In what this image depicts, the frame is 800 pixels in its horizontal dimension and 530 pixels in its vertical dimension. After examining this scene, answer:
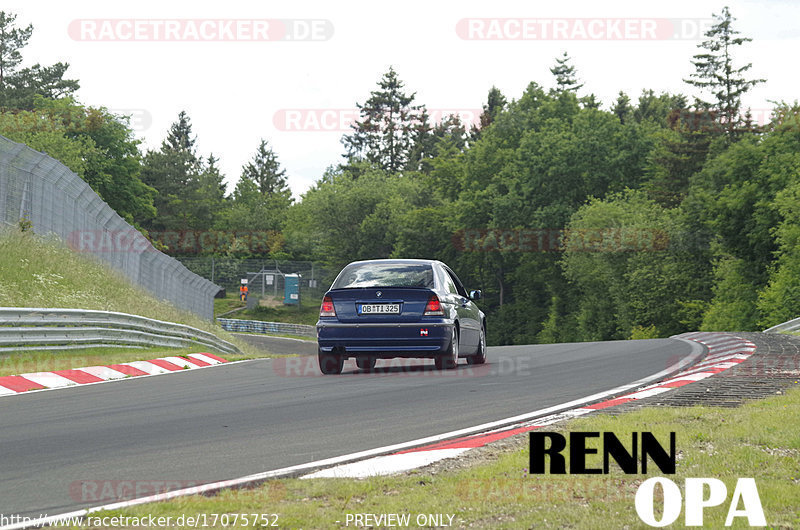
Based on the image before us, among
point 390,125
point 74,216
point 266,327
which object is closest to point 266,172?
point 390,125

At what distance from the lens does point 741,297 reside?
54.2 metres

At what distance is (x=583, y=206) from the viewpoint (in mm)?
69500

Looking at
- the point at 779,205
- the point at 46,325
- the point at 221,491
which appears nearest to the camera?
the point at 221,491

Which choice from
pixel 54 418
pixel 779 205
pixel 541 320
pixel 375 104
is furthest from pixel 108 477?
pixel 375 104

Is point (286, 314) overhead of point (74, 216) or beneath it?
beneath

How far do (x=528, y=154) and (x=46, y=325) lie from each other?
59.5m

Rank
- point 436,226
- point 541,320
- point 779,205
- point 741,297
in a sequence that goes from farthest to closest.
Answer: point 436,226 < point 541,320 < point 741,297 < point 779,205

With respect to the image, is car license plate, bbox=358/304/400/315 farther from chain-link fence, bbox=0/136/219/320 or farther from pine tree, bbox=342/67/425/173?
pine tree, bbox=342/67/425/173

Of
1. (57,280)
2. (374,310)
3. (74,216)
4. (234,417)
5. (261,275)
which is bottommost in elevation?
(234,417)

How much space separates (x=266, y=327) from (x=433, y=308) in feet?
210

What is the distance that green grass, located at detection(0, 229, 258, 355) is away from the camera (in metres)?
20.5

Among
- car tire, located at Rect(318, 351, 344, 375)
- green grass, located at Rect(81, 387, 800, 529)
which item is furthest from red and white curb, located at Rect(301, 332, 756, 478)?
car tire, located at Rect(318, 351, 344, 375)

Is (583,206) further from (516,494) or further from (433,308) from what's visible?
(516,494)

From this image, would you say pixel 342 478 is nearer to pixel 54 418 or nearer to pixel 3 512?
pixel 3 512
